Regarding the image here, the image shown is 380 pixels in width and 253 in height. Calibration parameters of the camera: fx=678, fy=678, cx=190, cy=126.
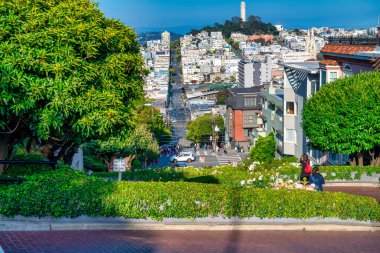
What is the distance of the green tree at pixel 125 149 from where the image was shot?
3328cm

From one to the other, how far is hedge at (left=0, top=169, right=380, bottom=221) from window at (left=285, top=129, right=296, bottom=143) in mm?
29451

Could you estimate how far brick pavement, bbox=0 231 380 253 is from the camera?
9.27 m

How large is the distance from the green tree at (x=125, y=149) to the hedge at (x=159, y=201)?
18.0 meters

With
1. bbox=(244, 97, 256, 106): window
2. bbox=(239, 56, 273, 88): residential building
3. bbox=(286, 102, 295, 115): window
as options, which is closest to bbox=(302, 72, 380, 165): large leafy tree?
bbox=(286, 102, 295, 115): window

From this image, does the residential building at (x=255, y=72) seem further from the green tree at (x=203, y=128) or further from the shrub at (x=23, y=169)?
the shrub at (x=23, y=169)

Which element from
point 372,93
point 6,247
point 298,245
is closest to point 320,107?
point 372,93

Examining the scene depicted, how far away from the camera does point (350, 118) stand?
20.9m

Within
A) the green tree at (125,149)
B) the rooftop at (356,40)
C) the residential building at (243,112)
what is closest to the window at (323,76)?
the rooftop at (356,40)

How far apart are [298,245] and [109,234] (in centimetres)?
276

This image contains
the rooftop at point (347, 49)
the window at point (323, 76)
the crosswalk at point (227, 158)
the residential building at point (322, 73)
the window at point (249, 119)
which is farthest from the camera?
the window at point (249, 119)

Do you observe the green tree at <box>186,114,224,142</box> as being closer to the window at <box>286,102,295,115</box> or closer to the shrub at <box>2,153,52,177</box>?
the window at <box>286,102,295,115</box>

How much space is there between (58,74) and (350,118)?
38.7ft

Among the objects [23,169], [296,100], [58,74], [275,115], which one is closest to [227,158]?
[275,115]

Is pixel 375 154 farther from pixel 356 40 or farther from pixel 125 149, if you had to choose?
pixel 125 149
